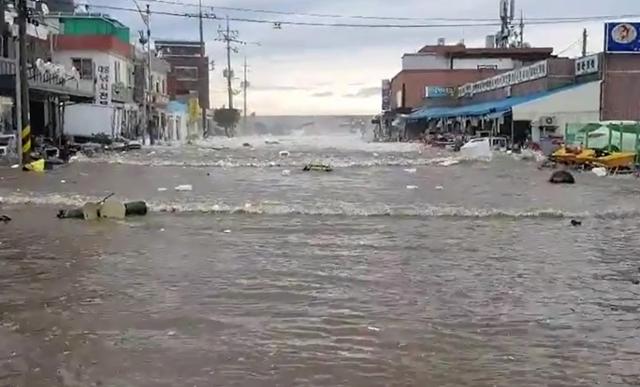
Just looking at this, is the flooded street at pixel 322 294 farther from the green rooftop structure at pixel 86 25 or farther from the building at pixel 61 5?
the building at pixel 61 5

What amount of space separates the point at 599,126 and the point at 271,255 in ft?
81.5

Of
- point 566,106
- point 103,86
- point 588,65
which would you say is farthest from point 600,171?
point 103,86

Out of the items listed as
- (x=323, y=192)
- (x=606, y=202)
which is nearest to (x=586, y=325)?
(x=606, y=202)

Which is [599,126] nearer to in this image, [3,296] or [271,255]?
[271,255]

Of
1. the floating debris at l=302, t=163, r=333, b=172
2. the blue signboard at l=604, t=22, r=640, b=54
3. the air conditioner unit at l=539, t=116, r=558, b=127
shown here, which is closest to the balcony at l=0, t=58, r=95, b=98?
the floating debris at l=302, t=163, r=333, b=172

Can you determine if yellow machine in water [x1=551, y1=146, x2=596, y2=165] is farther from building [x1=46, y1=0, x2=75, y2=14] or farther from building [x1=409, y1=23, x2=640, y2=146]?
building [x1=46, y1=0, x2=75, y2=14]

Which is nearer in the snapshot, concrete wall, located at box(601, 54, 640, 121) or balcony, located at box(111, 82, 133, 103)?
concrete wall, located at box(601, 54, 640, 121)

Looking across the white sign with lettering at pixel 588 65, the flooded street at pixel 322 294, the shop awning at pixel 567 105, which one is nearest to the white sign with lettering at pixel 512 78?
the white sign with lettering at pixel 588 65

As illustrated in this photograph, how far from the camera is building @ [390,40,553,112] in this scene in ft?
282

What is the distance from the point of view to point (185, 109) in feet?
298

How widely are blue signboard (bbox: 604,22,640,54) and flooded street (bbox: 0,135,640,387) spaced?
1015 inches

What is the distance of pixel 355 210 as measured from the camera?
17625 mm

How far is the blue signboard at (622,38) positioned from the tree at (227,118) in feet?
250

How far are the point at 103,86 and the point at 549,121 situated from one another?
27.2m
